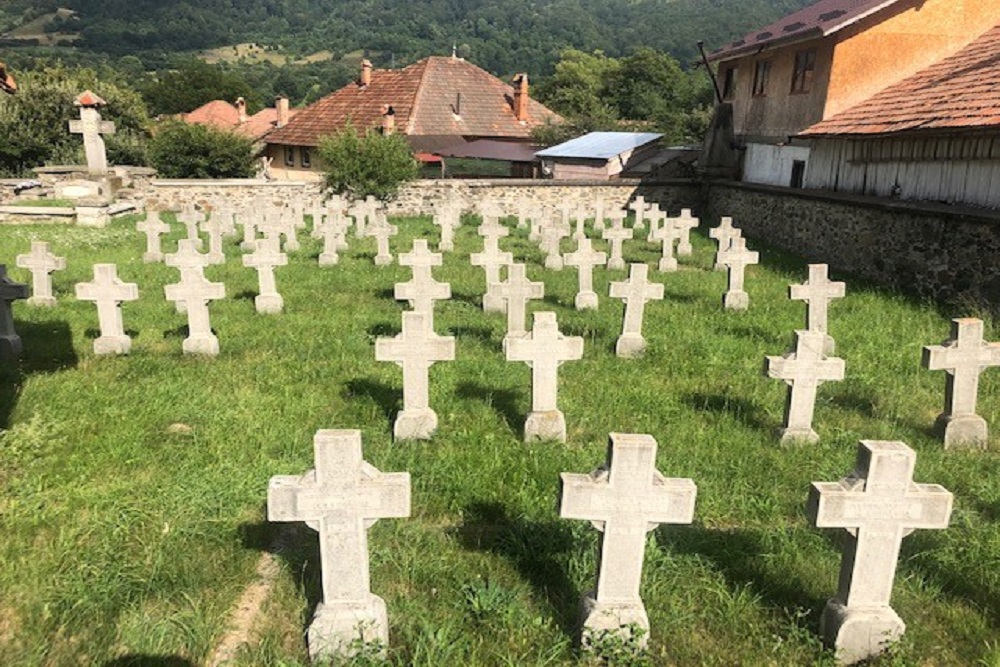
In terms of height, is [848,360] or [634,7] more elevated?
[634,7]

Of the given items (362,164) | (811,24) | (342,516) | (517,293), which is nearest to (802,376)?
(517,293)

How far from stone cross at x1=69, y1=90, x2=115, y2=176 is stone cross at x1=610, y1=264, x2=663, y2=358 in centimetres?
1842

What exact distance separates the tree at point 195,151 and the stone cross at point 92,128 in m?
8.69

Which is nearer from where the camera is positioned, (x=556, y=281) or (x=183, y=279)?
(x=183, y=279)

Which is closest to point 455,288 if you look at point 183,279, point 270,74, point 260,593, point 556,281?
point 556,281

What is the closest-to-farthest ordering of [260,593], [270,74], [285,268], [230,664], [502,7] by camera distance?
1. [230,664]
2. [260,593]
3. [285,268]
4. [270,74]
5. [502,7]

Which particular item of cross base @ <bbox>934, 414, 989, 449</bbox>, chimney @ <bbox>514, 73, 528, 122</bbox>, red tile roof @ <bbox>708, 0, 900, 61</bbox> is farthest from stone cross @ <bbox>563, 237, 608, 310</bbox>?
chimney @ <bbox>514, 73, 528, 122</bbox>

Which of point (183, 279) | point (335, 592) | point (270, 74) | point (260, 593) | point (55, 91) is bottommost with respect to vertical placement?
point (260, 593)

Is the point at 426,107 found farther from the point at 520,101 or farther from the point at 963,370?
the point at 963,370

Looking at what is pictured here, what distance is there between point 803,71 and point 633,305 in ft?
42.9

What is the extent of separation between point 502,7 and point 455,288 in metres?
167

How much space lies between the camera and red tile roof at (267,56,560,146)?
1441 inches

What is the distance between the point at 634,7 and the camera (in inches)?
5984

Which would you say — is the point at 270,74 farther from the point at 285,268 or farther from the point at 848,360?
the point at 848,360
